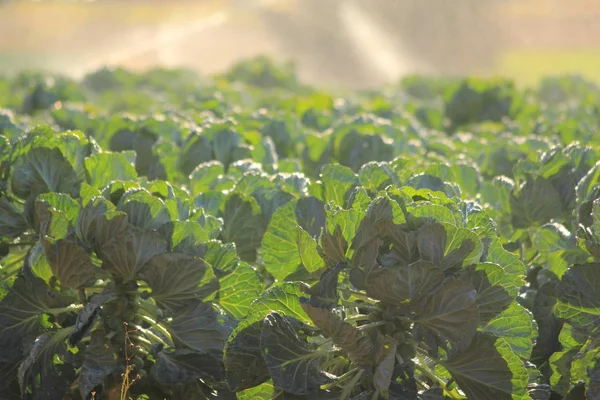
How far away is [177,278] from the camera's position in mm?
3371

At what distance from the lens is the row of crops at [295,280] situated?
3078mm

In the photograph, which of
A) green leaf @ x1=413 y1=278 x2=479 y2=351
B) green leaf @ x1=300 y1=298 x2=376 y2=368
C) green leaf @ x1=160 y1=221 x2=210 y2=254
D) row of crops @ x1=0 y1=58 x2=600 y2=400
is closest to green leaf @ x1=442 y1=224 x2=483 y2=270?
row of crops @ x1=0 y1=58 x2=600 y2=400

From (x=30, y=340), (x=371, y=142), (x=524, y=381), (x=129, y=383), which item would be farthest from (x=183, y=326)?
(x=371, y=142)

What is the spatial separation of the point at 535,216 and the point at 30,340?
2.13 m

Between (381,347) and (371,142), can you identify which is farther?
(371,142)

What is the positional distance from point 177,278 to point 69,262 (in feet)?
1.26

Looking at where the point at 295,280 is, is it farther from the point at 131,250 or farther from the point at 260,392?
the point at 131,250

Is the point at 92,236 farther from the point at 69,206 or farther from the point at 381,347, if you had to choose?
the point at 381,347

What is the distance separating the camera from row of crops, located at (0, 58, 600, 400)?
3078mm

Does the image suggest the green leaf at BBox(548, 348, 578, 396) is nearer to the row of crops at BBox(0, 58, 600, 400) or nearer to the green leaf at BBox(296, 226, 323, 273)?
the row of crops at BBox(0, 58, 600, 400)

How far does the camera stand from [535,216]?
13.6 feet

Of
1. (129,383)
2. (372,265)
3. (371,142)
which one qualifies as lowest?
(129,383)

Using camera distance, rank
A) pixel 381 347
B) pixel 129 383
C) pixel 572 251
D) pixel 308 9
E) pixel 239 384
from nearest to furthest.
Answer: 1. pixel 381 347
2. pixel 239 384
3. pixel 129 383
4. pixel 572 251
5. pixel 308 9

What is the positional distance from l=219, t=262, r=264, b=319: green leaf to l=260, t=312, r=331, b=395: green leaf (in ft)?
1.51
